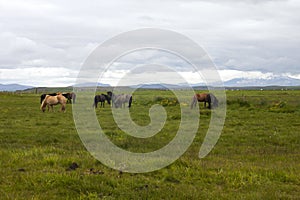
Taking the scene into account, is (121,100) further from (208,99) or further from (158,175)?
(158,175)

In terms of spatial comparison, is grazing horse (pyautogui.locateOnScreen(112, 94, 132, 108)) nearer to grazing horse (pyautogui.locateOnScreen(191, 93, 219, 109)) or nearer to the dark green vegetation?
grazing horse (pyautogui.locateOnScreen(191, 93, 219, 109))

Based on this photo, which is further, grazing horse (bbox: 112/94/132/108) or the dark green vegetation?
grazing horse (bbox: 112/94/132/108)

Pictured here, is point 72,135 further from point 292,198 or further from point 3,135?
point 292,198

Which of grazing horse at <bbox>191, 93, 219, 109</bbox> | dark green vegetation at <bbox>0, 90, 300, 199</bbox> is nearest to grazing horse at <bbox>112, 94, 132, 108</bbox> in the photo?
grazing horse at <bbox>191, 93, 219, 109</bbox>

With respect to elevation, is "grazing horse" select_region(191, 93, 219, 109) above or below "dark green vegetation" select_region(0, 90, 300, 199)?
above

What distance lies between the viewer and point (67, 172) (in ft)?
26.8

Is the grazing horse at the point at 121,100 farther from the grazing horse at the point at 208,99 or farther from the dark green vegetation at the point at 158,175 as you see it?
the dark green vegetation at the point at 158,175

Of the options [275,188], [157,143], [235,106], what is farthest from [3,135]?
[235,106]

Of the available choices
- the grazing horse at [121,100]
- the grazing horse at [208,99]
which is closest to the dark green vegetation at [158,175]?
the grazing horse at [208,99]

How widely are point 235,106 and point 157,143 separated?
66.6ft

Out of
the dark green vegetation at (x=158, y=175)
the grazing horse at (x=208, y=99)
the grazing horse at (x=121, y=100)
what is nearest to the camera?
the dark green vegetation at (x=158, y=175)

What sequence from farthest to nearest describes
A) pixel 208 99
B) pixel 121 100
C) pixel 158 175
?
1. pixel 121 100
2. pixel 208 99
3. pixel 158 175

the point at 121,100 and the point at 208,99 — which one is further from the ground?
the point at 208,99

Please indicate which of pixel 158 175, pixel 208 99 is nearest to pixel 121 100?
pixel 208 99
